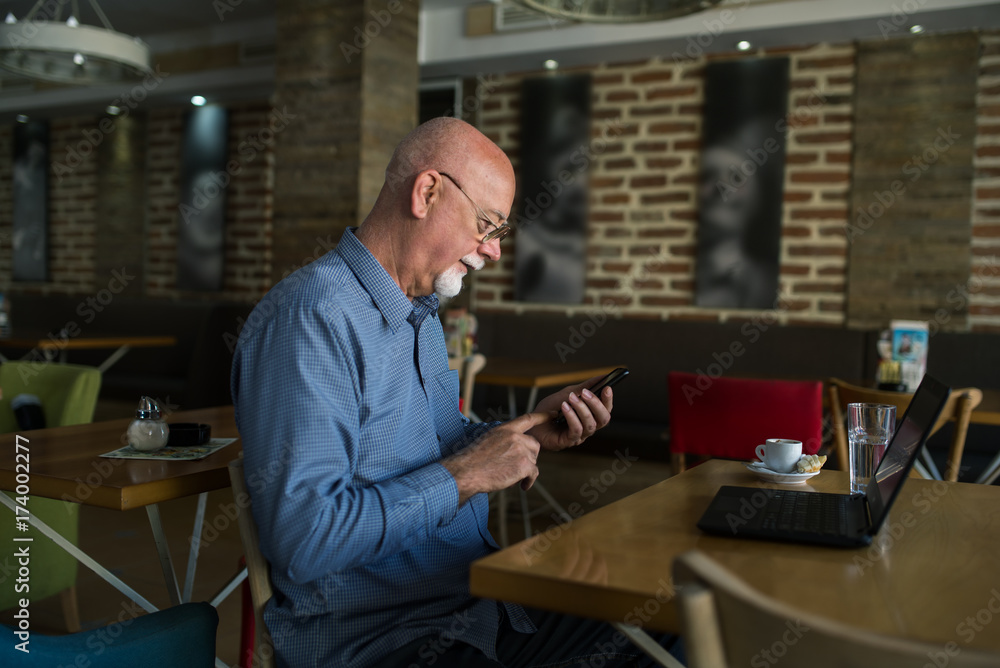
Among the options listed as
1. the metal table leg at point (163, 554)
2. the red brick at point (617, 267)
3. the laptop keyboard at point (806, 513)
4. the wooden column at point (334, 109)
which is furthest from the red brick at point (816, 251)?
the metal table leg at point (163, 554)

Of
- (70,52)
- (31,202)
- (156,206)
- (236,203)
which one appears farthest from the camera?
(31,202)

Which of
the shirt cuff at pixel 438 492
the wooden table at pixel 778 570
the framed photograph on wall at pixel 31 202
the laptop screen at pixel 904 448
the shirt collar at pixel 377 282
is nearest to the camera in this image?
the wooden table at pixel 778 570

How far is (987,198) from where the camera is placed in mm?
4262

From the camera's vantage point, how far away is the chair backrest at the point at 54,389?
230 centimetres

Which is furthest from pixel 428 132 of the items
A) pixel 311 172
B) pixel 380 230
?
pixel 311 172

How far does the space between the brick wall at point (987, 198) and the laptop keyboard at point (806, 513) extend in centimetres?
346

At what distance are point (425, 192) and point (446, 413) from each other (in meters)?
0.44

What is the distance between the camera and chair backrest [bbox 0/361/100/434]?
2303mm

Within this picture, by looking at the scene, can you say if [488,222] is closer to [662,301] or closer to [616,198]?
[662,301]

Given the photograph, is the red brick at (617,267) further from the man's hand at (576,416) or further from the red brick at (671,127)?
the man's hand at (576,416)

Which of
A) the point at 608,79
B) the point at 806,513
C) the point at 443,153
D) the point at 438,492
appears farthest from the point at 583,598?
the point at 608,79

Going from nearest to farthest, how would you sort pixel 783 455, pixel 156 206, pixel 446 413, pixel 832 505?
pixel 832 505
pixel 783 455
pixel 446 413
pixel 156 206

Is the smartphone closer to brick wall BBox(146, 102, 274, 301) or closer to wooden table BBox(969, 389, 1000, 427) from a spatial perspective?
wooden table BBox(969, 389, 1000, 427)

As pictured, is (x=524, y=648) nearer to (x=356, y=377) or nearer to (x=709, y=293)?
(x=356, y=377)
